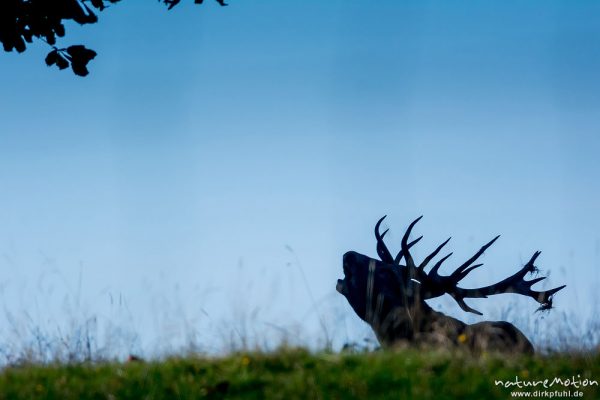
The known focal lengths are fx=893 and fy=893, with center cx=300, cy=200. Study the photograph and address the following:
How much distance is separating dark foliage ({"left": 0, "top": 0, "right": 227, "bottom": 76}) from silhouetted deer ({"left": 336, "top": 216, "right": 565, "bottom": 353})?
4.42m

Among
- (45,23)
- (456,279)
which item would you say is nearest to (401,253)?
(456,279)

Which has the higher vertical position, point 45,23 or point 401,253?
point 45,23

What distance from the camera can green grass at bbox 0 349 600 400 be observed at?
7129mm

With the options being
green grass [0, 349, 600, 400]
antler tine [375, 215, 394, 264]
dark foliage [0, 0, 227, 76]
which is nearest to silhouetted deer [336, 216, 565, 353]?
antler tine [375, 215, 394, 264]

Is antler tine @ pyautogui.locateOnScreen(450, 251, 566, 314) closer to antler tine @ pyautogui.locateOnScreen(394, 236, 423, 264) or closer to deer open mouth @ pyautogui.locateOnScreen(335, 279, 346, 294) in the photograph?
antler tine @ pyautogui.locateOnScreen(394, 236, 423, 264)

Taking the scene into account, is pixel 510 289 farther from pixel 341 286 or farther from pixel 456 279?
pixel 341 286

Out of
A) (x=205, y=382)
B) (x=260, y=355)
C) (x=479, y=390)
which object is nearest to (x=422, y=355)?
(x=479, y=390)

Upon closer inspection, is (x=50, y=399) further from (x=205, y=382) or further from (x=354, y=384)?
(x=354, y=384)

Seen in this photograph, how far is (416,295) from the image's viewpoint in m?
10.0

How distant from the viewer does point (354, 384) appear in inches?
283

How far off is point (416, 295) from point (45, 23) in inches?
217

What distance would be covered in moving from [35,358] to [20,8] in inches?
184

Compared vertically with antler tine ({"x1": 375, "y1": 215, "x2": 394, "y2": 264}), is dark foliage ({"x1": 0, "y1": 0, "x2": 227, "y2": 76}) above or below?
above

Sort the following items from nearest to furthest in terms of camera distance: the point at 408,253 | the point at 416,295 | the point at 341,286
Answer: the point at 416,295 < the point at 341,286 < the point at 408,253
